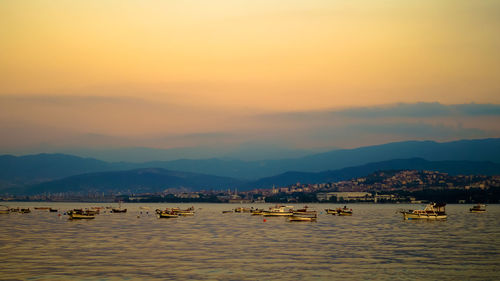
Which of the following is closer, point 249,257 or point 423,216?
point 249,257

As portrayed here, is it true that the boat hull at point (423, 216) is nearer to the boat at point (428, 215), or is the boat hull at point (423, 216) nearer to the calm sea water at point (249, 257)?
the boat at point (428, 215)

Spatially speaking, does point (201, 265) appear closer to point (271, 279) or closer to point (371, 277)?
point (271, 279)

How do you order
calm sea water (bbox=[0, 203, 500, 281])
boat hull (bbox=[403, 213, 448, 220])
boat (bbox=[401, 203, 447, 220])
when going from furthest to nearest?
boat (bbox=[401, 203, 447, 220])
boat hull (bbox=[403, 213, 448, 220])
calm sea water (bbox=[0, 203, 500, 281])

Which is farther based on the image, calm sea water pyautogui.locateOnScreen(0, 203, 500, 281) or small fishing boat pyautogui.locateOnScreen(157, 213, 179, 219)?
small fishing boat pyautogui.locateOnScreen(157, 213, 179, 219)

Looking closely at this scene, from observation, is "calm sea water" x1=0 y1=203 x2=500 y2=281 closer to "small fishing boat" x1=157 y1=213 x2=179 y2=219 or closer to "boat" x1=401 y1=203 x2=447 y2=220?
"boat" x1=401 y1=203 x2=447 y2=220

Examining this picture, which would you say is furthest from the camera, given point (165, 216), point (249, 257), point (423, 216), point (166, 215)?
point (166, 215)

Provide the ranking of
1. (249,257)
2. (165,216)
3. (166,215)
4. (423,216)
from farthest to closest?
(166,215)
(165,216)
(423,216)
(249,257)

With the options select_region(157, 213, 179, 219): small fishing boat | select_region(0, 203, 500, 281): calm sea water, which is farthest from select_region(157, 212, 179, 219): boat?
select_region(0, 203, 500, 281): calm sea water

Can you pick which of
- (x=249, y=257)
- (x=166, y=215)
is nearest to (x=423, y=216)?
(x=166, y=215)

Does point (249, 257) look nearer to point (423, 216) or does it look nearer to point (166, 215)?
point (423, 216)

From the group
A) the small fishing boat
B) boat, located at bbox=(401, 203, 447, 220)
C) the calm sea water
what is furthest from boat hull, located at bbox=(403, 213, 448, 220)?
the small fishing boat

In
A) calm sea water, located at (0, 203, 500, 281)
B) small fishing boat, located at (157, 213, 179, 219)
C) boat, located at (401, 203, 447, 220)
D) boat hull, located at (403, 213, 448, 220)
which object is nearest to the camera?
calm sea water, located at (0, 203, 500, 281)

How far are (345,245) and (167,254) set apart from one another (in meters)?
23.8

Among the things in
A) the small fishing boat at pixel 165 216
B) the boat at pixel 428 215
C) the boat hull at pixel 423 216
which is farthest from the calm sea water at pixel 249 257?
the small fishing boat at pixel 165 216
